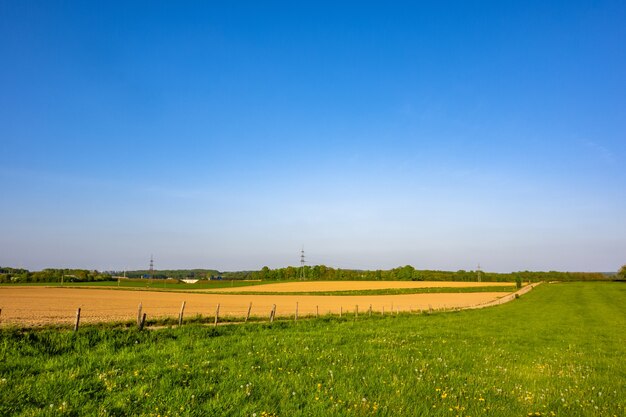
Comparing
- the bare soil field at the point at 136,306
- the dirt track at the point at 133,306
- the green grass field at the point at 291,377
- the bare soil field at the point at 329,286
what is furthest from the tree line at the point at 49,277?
the green grass field at the point at 291,377

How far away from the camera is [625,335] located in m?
29.3

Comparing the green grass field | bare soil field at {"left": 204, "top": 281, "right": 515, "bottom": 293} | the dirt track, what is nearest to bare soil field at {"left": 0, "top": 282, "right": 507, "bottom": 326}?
the dirt track

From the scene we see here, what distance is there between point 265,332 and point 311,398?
14281mm

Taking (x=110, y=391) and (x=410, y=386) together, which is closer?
(x=110, y=391)

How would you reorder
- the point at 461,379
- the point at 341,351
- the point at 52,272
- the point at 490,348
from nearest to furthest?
1. the point at 461,379
2. the point at 341,351
3. the point at 490,348
4. the point at 52,272

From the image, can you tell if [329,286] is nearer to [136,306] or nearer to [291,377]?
[136,306]

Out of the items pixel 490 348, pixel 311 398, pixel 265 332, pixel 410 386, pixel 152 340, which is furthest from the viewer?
pixel 265 332

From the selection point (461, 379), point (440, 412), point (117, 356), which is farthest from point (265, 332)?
point (440, 412)

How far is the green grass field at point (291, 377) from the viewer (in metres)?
9.34

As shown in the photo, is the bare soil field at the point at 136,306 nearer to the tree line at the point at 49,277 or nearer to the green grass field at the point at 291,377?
the green grass field at the point at 291,377

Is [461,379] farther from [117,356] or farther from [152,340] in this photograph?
[152,340]

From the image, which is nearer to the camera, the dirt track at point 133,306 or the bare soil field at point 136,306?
the bare soil field at point 136,306

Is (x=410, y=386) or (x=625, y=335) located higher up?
(x=410, y=386)

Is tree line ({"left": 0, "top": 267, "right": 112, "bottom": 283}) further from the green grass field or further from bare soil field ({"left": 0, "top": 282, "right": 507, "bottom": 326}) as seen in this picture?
the green grass field
